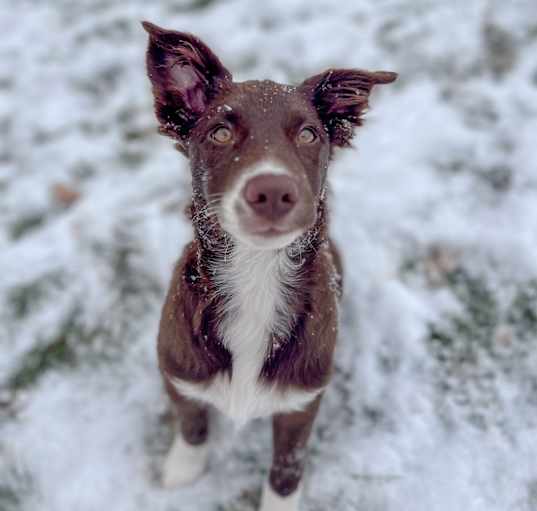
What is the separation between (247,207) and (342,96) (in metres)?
0.83

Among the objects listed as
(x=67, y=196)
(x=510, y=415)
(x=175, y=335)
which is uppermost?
(x=175, y=335)

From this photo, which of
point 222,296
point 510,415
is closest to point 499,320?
point 510,415

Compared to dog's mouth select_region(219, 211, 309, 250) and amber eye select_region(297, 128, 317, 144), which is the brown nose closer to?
dog's mouth select_region(219, 211, 309, 250)

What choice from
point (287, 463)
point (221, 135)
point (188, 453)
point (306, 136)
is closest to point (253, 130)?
point (221, 135)

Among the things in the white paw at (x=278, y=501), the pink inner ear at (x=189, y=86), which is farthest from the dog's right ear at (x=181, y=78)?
the white paw at (x=278, y=501)

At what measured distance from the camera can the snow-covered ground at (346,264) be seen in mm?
3189

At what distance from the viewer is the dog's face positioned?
2.02 meters

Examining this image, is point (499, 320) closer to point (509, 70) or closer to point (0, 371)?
point (509, 70)

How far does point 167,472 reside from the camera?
3.18 m

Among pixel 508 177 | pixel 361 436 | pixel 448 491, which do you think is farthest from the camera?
pixel 508 177

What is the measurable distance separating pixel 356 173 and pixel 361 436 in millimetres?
2244

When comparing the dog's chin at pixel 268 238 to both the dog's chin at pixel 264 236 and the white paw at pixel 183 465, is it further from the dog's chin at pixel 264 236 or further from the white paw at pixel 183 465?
the white paw at pixel 183 465

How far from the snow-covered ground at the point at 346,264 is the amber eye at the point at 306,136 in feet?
5.79

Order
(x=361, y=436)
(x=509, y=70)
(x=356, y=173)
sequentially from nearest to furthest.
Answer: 1. (x=361, y=436)
2. (x=356, y=173)
3. (x=509, y=70)
